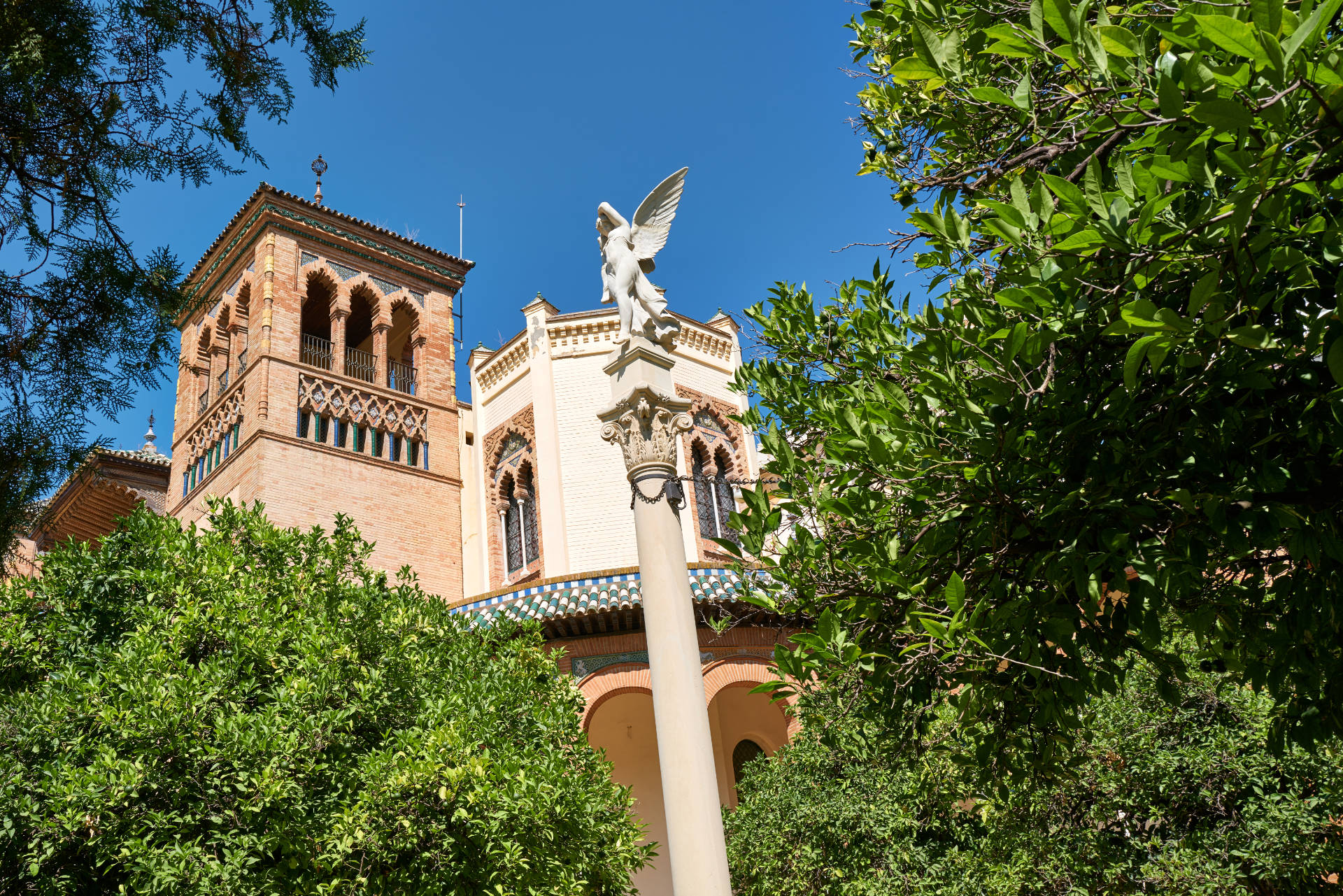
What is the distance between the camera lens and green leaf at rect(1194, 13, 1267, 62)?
7.19 ft

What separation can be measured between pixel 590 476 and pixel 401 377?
19.4 ft

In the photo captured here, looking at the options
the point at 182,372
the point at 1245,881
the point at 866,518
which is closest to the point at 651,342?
the point at 866,518

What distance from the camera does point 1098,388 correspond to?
11.1 feet

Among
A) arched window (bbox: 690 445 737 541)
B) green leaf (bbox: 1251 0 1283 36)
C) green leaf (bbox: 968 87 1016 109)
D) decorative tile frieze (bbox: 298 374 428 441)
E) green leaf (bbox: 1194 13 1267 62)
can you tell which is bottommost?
green leaf (bbox: 1194 13 1267 62)

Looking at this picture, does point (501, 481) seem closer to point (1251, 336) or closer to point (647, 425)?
point (647, 425)

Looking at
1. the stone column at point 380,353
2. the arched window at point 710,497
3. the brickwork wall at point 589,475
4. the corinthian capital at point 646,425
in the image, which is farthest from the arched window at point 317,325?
the corinthian capital at point 646,425

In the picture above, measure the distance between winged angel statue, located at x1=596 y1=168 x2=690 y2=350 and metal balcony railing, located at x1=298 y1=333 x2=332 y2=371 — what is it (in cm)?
1393

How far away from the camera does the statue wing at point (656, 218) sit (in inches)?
308

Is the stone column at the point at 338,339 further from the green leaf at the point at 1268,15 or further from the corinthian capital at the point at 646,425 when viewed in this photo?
the green leaf at the point at 1268,15

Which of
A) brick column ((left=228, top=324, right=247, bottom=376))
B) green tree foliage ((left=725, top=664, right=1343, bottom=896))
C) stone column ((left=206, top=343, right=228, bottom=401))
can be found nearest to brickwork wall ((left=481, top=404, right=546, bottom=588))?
brick column ((left=228, top=324, right=247, bottom=376))

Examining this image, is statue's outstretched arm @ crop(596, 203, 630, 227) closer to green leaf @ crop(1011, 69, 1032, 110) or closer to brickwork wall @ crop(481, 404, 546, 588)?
green leaf @ crop(1011, 69, 1032, 110)

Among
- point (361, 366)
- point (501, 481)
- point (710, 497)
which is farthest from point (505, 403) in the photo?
point (710, 497)

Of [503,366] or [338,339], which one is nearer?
[503,366]

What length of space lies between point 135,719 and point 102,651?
1219 mm
